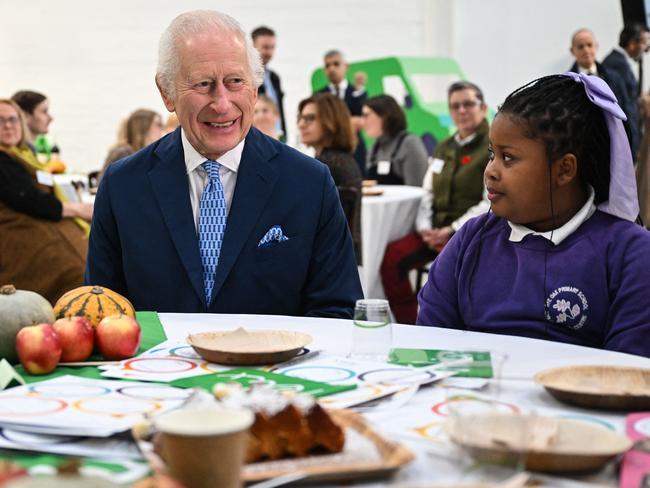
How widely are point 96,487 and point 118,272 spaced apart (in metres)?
1.59

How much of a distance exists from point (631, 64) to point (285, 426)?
29.5 feet

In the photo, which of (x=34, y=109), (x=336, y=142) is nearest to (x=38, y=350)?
(x=336, y=142)

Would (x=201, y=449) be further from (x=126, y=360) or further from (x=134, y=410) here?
(x=126, y=360)

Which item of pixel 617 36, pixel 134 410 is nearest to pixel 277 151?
pixel 134 410

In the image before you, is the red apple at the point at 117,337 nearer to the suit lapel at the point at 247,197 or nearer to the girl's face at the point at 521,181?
the suit lapel at the point at 247,197

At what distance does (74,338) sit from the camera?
5.22ft

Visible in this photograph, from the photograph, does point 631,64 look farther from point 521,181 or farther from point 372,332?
point 372,332

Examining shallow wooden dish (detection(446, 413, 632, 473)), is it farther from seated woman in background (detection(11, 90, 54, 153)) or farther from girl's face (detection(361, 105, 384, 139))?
seated woman in background (detection(11, 90, 54, 153))

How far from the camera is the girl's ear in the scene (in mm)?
2060

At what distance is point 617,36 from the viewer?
979 centimetres

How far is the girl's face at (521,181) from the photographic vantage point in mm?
2051

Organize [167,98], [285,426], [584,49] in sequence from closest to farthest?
[285,426] < [167,98] < [584,49]

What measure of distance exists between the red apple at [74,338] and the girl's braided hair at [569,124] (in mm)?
1027

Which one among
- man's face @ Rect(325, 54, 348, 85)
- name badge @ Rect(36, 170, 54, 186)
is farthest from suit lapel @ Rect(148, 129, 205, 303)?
man's face @ Rect(325, 54, 348, 85)
